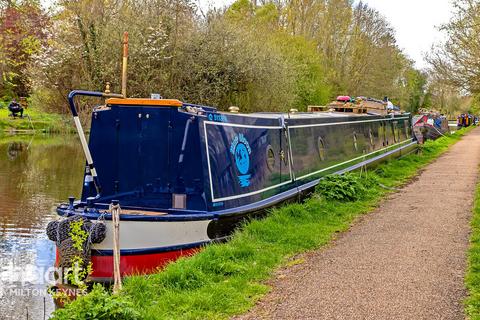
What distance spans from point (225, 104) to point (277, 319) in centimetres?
1620

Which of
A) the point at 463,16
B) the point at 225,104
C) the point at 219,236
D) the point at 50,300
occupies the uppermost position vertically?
the point at 463,16

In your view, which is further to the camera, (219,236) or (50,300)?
(219,236)

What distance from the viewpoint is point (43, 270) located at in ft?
21.8

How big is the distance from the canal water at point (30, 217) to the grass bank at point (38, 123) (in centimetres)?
782

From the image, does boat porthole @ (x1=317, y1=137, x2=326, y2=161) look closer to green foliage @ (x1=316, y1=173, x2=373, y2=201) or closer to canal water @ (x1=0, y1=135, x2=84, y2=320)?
green foliage @ (x1=316, y1=173, x2=373, y2=201)

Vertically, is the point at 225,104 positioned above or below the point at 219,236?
above

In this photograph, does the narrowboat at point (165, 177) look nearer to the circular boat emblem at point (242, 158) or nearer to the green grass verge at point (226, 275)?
the circular boat emblem at point (242, 158)

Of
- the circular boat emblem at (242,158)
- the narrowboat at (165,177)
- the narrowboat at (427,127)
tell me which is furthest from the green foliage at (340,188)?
the narrowboat at (427,127)

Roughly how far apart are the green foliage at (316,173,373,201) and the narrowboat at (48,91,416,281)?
1.49 meters

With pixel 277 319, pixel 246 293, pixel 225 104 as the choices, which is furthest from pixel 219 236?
pixel 225 104

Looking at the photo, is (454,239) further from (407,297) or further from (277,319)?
(277,319)

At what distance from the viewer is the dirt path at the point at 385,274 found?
14.1 ft

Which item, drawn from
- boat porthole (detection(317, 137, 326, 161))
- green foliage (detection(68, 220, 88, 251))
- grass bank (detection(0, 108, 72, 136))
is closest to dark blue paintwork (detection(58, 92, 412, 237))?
green foliage (detection(68, 220, 88, 251))

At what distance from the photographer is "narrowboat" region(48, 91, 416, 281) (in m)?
6.00
